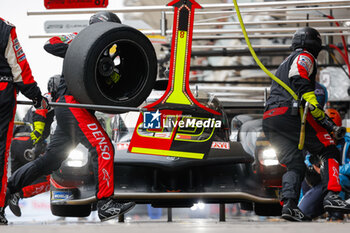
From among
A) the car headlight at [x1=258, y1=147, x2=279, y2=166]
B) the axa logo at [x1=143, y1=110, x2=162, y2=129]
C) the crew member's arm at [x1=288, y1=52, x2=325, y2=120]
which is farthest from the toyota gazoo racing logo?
the crew member's arm at [x1=288, y1=52, x2=325, y2=120]

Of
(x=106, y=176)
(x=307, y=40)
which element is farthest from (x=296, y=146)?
(x=106, y=176)

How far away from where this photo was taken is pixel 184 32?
3459 mm

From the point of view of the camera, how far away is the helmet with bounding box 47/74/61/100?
375 cm

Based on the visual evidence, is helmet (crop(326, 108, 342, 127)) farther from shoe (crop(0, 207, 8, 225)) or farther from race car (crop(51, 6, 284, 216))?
shoe (crop(0, 207, 8, 225))

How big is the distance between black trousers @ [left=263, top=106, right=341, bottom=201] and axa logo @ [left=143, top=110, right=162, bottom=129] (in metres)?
0.70

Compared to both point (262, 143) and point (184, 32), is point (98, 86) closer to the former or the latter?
point (184, 32)

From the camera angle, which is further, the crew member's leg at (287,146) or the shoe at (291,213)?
the crew member's leg at (287,146)

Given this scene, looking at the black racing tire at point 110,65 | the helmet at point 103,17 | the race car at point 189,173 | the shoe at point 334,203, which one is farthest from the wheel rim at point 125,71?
the shoe at point 334,203

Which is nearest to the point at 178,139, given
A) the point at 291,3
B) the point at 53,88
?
the point at 53,88

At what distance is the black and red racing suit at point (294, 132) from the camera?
12.8 ft

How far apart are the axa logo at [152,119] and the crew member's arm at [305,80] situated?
81 centimetres

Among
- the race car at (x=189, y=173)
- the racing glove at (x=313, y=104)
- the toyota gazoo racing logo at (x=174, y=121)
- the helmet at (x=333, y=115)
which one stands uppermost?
the racing glove at (x=313, y=104)

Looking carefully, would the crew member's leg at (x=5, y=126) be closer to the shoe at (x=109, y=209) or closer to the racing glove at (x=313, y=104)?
the shoe at (x=109, y=209)

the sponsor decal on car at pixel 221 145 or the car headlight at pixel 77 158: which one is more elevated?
the sponsor decal on car at pixel 221 145
